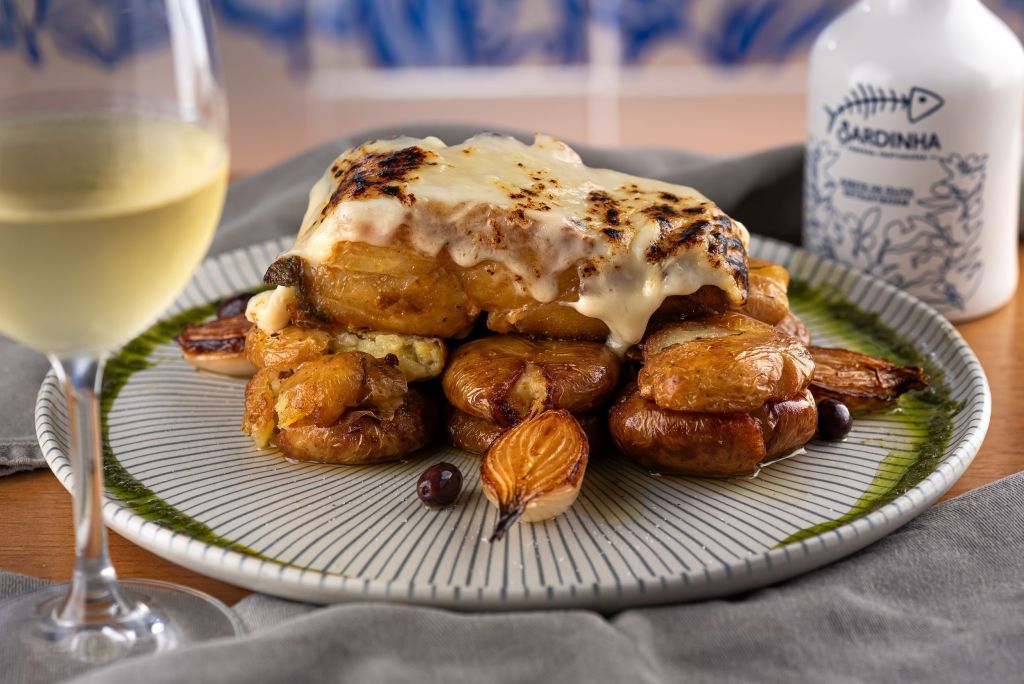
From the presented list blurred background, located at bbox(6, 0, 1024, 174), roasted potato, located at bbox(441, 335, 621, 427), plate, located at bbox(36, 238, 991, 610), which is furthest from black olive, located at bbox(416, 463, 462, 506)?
blurred background, located at bbox(6, 0, 1024, 174)

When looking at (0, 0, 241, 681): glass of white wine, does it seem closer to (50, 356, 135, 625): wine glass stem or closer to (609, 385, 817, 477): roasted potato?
(50, 356, 135, 625): wine glass stem

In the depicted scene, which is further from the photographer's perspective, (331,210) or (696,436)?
(331,210)

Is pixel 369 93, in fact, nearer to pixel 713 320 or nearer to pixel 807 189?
pixel 807 189

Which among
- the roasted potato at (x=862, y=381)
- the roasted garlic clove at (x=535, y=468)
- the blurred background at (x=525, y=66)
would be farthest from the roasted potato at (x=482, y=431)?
the blurred background at (x=525, y=66)

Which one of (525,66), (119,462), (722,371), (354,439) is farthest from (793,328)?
(525,66)

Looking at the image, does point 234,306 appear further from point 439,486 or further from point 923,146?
point 923,146

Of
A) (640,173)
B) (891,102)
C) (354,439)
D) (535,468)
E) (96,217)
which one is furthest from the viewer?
(640,173)

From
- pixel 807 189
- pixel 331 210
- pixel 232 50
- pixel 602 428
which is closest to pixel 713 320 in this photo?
pixel 602 428
